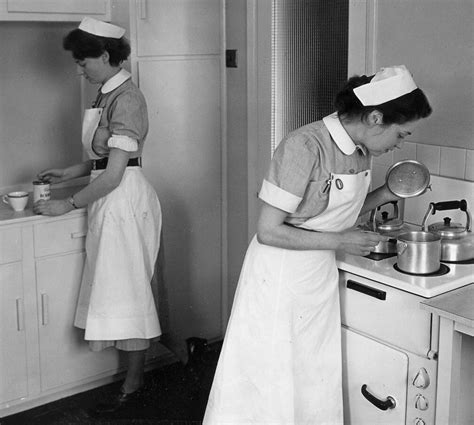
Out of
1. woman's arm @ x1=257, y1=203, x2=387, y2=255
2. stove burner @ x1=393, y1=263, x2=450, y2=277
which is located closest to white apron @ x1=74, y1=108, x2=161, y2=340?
woman's arm @ x1=257, y1=203, x2=387, y2=255

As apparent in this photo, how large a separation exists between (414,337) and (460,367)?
150 millimetres

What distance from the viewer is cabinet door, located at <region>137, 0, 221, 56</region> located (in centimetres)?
320

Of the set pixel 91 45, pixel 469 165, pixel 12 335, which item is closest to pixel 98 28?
pixel 91 45

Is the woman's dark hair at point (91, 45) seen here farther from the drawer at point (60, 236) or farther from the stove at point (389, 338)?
the stove at point (389, 338)

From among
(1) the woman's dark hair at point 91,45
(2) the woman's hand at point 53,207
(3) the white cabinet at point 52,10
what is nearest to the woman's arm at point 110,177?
(2) the woman's hand at point 53,207

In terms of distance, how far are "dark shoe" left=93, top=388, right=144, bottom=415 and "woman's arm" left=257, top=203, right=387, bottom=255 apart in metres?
1.27

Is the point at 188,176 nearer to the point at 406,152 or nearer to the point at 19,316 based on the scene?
the point at 19,316

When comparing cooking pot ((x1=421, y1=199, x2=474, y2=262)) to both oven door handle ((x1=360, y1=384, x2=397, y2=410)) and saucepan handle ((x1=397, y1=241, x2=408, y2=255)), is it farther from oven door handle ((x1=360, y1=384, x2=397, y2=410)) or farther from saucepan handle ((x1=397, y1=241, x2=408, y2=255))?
oven door handle ((x1=360, y1=384, x2=397, y2=410))

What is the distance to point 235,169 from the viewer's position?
11.5 ft

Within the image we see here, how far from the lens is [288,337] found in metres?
2.29

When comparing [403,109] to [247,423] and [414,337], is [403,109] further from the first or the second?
[247,423]

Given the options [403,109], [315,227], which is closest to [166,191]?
[315,227]

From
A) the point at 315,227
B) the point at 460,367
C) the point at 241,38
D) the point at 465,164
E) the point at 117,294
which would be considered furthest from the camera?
the point at 241,38

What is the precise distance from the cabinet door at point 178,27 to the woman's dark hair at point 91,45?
0.91ft
